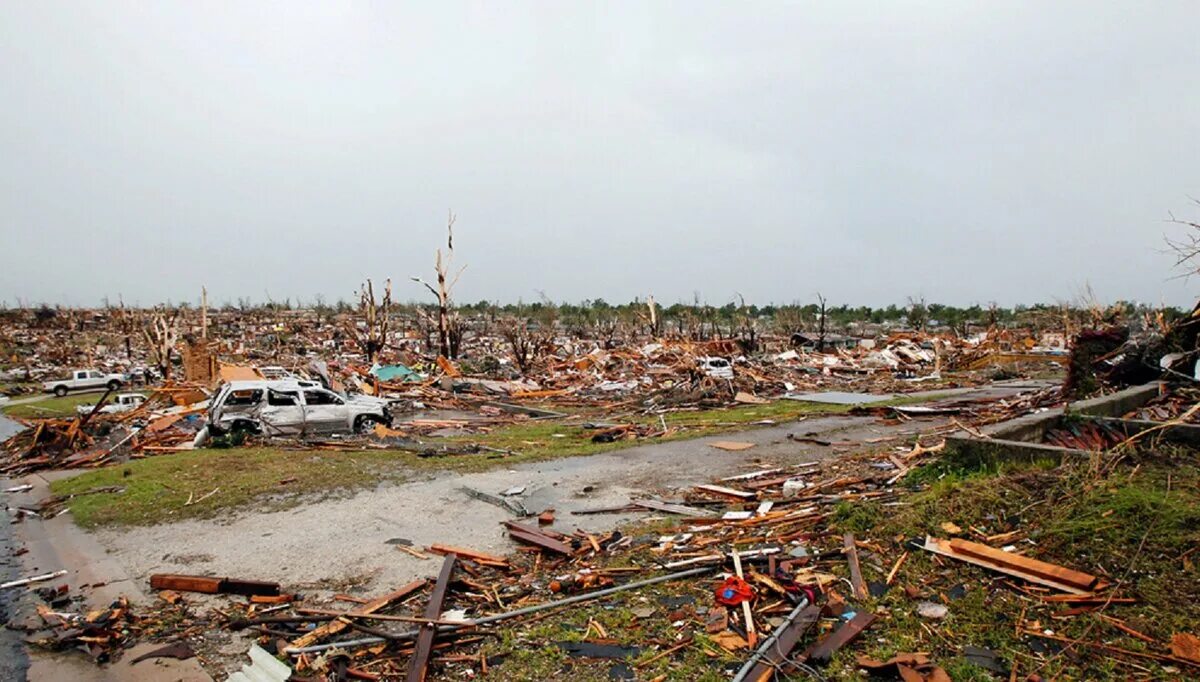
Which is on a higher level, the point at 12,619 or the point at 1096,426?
the point at 1096,426

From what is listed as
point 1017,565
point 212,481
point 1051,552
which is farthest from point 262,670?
point 212,481

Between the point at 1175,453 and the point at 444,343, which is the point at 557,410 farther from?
the point at 1175,453

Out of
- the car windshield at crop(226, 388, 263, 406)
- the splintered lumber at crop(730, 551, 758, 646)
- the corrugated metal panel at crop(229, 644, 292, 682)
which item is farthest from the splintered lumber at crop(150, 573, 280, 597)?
the car windshield at crop(226, 388, 263, 406)

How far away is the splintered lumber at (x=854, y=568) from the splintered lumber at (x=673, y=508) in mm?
1945

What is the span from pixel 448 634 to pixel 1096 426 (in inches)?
334

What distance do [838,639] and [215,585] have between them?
218 inches

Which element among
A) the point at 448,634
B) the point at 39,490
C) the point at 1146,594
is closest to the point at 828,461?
the point at 1146,594

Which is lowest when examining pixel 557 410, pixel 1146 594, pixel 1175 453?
pixel 557 410

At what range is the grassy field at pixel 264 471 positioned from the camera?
30.7 ft

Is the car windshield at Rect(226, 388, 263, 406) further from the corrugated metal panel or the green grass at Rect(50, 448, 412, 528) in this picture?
the corrugated metal panel

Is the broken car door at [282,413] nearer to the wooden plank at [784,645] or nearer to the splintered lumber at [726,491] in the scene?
the splintered lumber at [726,491]

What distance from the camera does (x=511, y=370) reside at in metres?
30.2

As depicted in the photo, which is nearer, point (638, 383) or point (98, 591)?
point (98, 591)

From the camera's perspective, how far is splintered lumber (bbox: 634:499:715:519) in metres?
7.55
